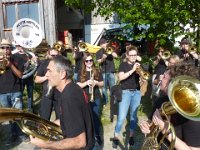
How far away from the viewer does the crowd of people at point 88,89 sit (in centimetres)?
305

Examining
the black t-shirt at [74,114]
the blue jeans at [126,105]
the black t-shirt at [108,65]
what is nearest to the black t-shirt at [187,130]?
the black t-shirt at [74,114]

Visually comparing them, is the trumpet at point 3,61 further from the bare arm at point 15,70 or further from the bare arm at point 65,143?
the bare arm at point 65,143

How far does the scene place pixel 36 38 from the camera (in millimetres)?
8000

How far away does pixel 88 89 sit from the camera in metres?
5.91

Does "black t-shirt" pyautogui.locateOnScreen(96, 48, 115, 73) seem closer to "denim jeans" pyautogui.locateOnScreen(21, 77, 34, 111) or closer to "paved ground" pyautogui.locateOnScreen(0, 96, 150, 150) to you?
"paved ground" pyautogui.locateOnScreen(0, 96, 150, 150)

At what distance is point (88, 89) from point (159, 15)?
4.09 m

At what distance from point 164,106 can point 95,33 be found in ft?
61.6

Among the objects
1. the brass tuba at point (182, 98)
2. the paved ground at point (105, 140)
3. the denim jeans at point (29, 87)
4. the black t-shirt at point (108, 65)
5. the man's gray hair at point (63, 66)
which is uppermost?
the man's gray hair at point (63, 66)

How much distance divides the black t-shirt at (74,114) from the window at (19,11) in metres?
13.1

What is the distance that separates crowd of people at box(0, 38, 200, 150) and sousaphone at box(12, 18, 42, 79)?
6 centimetres

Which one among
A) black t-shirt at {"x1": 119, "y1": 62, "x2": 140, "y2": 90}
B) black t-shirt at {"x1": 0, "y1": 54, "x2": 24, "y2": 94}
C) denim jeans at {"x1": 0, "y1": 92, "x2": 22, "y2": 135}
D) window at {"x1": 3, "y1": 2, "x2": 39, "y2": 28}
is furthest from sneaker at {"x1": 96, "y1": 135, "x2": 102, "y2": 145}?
window at {"x1": 3, "y1": 2, "x2": 39, "y2": 28}

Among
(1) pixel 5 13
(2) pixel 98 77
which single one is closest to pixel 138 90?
(2) pixel 98 77

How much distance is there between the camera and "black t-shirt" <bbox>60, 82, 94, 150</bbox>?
3059 millimetres

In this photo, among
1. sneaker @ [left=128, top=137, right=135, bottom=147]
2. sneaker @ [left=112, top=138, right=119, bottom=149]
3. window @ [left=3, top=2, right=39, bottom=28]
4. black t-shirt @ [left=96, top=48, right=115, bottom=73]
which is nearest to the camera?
sneaker @ [left=112, top=138, right=119, bottom=149]
